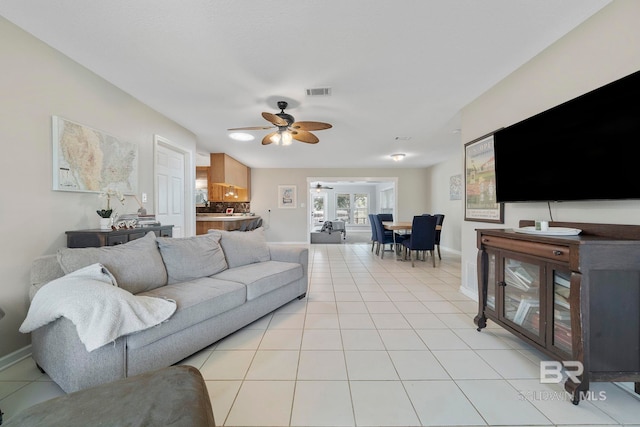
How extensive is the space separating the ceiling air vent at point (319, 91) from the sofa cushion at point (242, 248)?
5.82 ft

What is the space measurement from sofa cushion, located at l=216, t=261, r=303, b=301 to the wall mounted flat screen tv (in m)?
2.23

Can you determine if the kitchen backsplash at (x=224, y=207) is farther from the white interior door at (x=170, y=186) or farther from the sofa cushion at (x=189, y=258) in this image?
the sofa cushion at (x=189, y=258)

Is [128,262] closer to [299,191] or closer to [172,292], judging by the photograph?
[172,292]

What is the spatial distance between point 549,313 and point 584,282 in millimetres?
385

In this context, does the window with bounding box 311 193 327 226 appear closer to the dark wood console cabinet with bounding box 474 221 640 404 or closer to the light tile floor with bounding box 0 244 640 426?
the light tile floor with bounding box 0 244 640 426

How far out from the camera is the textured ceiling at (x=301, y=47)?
1.64 metres

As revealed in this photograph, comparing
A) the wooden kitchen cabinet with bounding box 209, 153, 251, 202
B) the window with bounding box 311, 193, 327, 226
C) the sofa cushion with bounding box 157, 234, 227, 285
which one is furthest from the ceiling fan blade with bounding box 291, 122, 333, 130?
the window with bounding box 311, 193, 327, 226

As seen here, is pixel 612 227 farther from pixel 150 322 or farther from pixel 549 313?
pixel 150 322

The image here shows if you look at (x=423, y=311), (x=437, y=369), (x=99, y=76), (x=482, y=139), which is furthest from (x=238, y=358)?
(x=482, y=139)

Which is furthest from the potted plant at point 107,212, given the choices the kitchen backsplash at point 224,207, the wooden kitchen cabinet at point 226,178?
the kitchen backsplash at point 224,207

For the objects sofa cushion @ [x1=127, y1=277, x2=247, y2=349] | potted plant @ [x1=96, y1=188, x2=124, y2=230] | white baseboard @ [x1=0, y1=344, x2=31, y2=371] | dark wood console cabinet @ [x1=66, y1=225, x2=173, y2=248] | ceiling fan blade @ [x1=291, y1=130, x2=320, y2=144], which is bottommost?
white baseboard @ [x1=0, y1=344, x2=31, y2=371]

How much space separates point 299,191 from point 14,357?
20.9 feet

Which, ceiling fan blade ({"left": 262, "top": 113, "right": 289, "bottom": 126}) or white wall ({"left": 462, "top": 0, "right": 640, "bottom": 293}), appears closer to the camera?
white wall ({"left": 462, "top": 0, "right": 640, "bottom": 293})

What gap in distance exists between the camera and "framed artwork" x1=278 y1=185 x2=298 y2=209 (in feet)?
25.4
